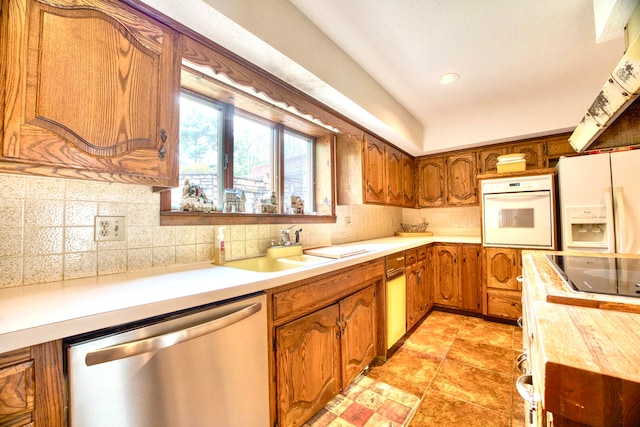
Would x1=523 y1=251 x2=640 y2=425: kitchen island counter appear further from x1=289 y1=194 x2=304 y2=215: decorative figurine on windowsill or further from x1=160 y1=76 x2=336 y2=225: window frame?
x1=289 y1=194 x2=304 y2=215: decorative figurine on windowsill

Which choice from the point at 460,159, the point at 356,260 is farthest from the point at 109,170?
the point at 460,159

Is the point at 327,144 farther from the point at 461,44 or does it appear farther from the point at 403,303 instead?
the point at 403,303

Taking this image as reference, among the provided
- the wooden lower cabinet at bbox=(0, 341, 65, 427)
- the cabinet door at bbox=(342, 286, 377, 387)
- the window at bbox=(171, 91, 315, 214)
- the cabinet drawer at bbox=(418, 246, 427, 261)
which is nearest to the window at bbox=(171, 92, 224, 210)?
the window at bbox=(171, 91, 315, 214)

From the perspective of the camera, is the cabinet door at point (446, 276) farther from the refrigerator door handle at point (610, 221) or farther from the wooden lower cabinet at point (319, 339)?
the wooden lower cabinet at point (319, 339)

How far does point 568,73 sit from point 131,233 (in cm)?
350

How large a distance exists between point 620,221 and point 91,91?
345 centimetres

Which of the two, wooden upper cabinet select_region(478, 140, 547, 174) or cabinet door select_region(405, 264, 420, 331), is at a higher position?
wooden upper cabinet select_region(478, 140, 547, 174)

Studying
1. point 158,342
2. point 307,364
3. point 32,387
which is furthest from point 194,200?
point 307,364

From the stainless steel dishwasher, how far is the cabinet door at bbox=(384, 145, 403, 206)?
7.33 feet

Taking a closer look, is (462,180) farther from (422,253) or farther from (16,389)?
(16,389)

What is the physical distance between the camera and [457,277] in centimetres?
298

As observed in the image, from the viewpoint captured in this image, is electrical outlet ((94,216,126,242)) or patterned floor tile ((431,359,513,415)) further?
patterned floor tile ((431,359,513,415))

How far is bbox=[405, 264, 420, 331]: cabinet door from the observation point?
2.44 meters

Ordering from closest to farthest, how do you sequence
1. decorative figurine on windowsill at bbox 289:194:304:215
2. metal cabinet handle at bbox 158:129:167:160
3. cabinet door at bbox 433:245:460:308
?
1. metal cabinet handle at bbox 158:129:167:160
2. decorative figurine on windowsill at bbox 289:194:304:215
3. cabinet door at bbox 433:245:460:308
